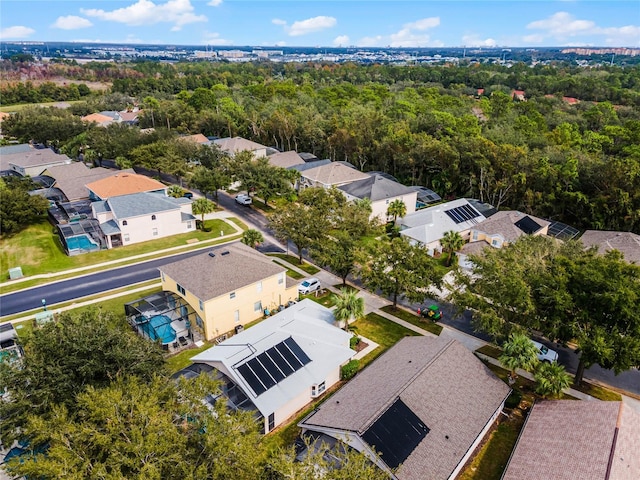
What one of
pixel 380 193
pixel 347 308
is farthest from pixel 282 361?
pixel 380 193

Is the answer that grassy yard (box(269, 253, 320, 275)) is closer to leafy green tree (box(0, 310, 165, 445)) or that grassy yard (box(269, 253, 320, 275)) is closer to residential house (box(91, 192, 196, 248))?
residential house (box(91, 192, 196, 248))

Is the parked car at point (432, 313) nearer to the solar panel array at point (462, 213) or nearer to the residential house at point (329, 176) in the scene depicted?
the solar panel array at point (462, 213)

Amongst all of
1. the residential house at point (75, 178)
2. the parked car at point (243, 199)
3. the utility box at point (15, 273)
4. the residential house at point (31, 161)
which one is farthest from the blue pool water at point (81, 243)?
the residential house at point (31, 161)

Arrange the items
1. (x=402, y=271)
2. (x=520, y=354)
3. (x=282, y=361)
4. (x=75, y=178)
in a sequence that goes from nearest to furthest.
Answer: (x=520, y=354) < (x=282, y=361) < (x=402, y=271) < (x=75, y=178)

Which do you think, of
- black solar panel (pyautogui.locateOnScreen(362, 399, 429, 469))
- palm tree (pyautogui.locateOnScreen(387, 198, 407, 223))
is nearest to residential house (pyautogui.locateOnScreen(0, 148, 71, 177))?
palm tree (pyautogui.locateOnScreen(387, 198, 407, 223))

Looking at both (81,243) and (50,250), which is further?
(50,250)

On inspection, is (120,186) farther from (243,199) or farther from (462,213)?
(462,213)

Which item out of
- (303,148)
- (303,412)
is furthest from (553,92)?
(303,412)
